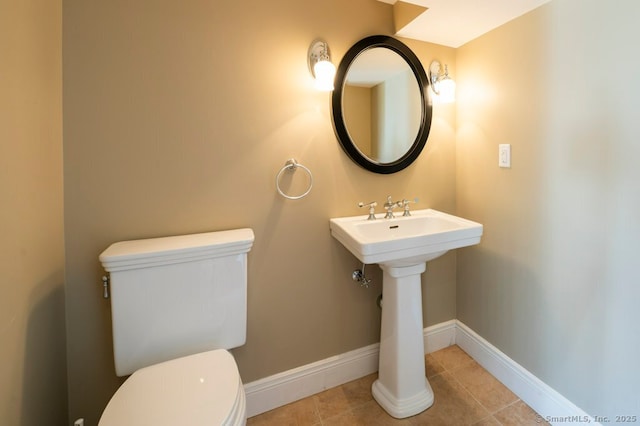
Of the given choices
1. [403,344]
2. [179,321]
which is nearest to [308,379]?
[403,344]

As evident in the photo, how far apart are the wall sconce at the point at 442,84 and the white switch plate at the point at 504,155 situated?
370mm

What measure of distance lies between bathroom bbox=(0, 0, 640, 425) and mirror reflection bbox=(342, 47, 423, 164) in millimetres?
118

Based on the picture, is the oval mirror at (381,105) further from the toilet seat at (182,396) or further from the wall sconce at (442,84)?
the toilet seat at (182,396)

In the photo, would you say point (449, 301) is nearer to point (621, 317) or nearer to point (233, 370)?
point (621, 317)

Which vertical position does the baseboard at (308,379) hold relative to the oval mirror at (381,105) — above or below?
below

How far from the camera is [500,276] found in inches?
61.4

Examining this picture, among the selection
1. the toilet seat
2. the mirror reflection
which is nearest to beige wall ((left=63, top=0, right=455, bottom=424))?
the mirror reflection

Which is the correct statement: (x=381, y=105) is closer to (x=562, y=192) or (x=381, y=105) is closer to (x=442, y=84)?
(x=442, y=84)

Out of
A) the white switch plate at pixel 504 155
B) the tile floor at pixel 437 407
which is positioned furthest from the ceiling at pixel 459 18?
the tile floor at pixel 437 407

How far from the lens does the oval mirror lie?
56.8 inches

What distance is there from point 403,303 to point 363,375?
1.92ft

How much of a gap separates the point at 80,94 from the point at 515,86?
185 centimetres

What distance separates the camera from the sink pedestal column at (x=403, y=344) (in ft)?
4.49

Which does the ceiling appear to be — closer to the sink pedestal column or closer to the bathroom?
the bathroom
